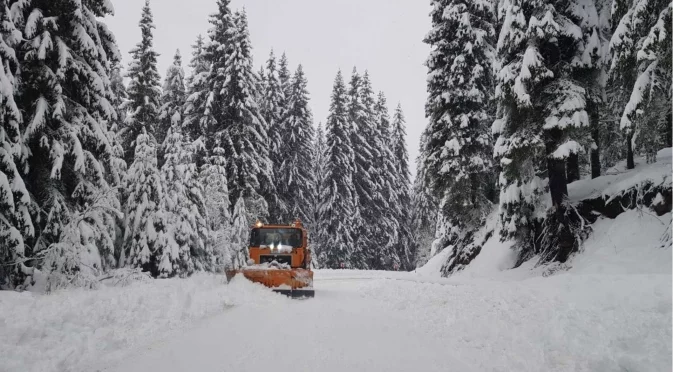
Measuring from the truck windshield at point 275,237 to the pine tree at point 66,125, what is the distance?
4439mm

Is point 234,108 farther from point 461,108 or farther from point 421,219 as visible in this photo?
point 421,219

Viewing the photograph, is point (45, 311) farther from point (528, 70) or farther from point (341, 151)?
point (341, 151)

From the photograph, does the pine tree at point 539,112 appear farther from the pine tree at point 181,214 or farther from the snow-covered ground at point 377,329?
the pine tree at point 181,214

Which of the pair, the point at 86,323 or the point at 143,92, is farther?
the point at 143,92

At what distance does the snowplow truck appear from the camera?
12703mm

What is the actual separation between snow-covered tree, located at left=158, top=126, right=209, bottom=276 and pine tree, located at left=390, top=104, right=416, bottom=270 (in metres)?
25.6

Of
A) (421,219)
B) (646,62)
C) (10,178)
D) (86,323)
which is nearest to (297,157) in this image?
(421,219)

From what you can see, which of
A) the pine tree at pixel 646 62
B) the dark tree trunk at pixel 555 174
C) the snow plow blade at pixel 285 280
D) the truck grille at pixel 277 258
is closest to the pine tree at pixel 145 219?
the truck grille at pixel 277 258

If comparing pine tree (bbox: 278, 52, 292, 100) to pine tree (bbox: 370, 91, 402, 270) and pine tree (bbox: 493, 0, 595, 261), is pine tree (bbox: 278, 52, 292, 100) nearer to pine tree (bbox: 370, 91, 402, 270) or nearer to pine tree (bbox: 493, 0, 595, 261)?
pine tree (bbox: 370, 91, 402, 270)

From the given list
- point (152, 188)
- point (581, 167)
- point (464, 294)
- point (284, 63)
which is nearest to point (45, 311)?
point (464, 294)

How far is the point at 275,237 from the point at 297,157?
66.3ft

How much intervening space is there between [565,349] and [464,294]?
18.6ft

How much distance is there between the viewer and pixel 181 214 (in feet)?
58.3

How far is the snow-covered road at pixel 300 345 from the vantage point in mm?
5164
